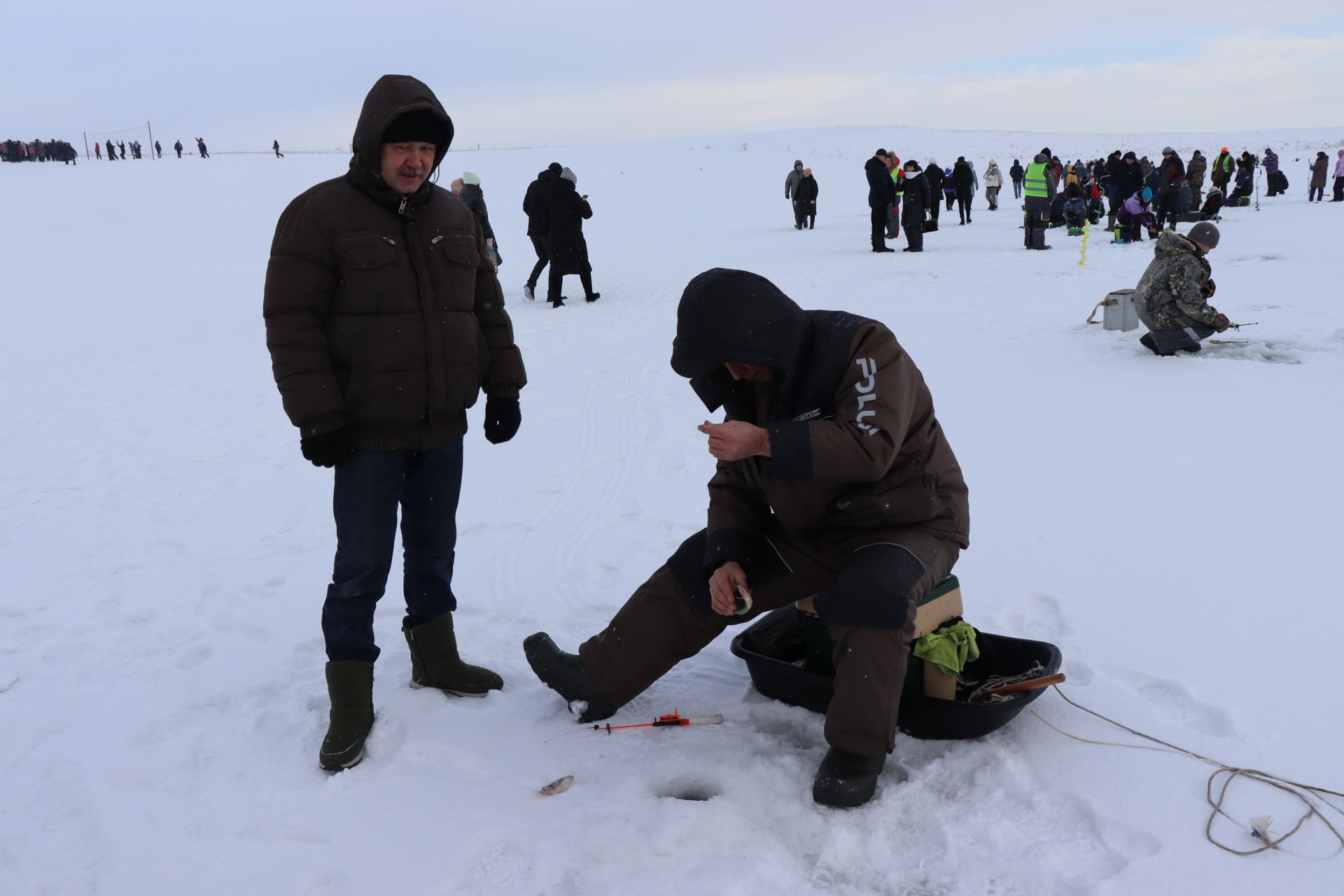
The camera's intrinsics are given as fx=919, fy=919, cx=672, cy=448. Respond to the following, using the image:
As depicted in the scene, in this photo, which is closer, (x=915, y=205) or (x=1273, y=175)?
(x=915, y=205)

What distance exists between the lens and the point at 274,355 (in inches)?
106

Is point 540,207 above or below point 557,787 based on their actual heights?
above

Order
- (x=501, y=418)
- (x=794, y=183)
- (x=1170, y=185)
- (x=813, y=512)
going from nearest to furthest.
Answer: (x=813, y=512) < (x=501, y=418) < (x=1170, y=185) < (x=794, y=183)

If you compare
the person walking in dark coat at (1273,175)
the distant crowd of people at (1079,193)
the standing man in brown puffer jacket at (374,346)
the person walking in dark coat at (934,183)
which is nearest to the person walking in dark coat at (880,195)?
the distant crowd of people at (1079,193)

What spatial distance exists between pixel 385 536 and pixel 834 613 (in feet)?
4.68

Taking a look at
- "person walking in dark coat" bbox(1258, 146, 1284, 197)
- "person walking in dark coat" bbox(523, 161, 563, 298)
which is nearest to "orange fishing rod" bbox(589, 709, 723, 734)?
"person walking in dark coat" bbox(523, 161, 563, 298)

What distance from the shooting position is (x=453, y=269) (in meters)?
2.94

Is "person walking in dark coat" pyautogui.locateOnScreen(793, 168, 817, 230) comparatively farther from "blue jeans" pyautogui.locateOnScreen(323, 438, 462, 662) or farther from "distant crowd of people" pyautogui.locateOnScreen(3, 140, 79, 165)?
"distant crowd of people" pyautogui.locateOnScreen(3, 140, 79, 165)

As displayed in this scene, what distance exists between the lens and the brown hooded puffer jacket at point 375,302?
2.68 meters

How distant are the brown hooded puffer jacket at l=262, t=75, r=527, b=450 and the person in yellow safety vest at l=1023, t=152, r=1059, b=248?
44.2ft

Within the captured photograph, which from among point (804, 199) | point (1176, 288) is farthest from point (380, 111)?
point (804, 199)

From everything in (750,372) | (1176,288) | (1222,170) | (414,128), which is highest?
(414,128)

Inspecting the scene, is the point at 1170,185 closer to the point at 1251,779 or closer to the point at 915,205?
the point at 915,205

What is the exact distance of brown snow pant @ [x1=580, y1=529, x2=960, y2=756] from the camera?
8.34 ft
